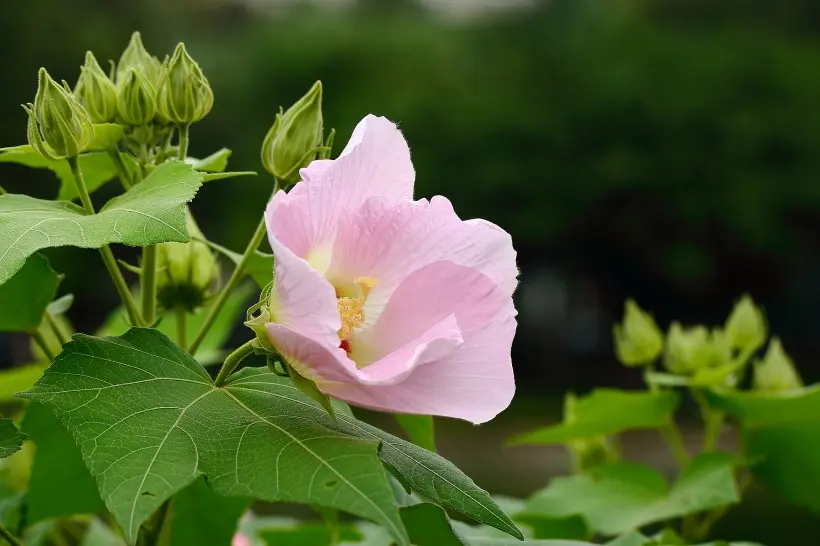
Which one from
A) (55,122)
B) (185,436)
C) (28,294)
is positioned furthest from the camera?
(28,294)

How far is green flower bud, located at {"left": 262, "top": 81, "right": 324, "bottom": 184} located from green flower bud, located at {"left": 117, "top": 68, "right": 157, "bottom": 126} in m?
0.10

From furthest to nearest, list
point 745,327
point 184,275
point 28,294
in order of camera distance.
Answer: point 745,327 < point 184,275 < point 28,294

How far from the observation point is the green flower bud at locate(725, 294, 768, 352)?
4.63 feet

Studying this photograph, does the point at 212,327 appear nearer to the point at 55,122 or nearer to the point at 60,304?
the point at 60,304

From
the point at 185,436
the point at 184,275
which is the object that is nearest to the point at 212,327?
the point at 184,275

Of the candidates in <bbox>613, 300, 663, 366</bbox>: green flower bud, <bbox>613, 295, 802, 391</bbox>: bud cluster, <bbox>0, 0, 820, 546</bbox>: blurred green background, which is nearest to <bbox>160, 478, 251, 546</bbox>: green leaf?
<bbox>613, 295, 802, 391</bbox>: bud cluster

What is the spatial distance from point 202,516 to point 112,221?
336mm

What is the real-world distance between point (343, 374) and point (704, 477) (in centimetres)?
78

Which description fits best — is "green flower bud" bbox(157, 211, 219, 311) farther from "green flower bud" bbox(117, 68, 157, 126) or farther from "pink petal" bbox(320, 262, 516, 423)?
"pink petal" bbox(320, 262, 516, 423)

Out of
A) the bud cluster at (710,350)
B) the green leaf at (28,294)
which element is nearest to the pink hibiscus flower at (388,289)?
the green leaf at (28,294)

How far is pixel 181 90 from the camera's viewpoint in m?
0.69

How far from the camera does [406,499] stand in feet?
2.23

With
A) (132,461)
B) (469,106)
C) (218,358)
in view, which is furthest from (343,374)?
(469,106)

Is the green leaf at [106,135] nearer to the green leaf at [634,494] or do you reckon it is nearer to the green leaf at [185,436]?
the green leaf at [185,436]
